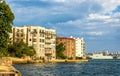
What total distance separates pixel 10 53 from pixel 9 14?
11310 cm

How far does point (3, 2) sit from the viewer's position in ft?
293

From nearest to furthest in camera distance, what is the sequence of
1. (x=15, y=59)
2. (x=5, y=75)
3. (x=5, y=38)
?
(x=5, y=75)
(x=5, y=38)
(x=15, y=59)

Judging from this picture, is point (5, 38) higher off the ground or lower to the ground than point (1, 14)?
lower

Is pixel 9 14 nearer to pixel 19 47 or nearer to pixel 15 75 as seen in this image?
pixel 15 75

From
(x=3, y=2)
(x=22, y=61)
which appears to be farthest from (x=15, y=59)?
(x=3, y=2)

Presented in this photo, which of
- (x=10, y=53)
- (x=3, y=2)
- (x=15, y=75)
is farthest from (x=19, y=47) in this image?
(x=15, y=75)

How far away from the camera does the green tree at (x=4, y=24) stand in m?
85.6

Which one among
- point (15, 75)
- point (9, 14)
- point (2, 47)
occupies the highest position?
point (9, 14)

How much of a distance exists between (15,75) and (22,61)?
151m

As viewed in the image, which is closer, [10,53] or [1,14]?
[1,14]

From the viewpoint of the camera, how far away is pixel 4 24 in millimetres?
86000

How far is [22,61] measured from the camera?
197 metres

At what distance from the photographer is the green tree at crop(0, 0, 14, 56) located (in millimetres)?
85562

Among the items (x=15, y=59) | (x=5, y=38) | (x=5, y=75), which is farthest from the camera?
(x=15, y=59)
